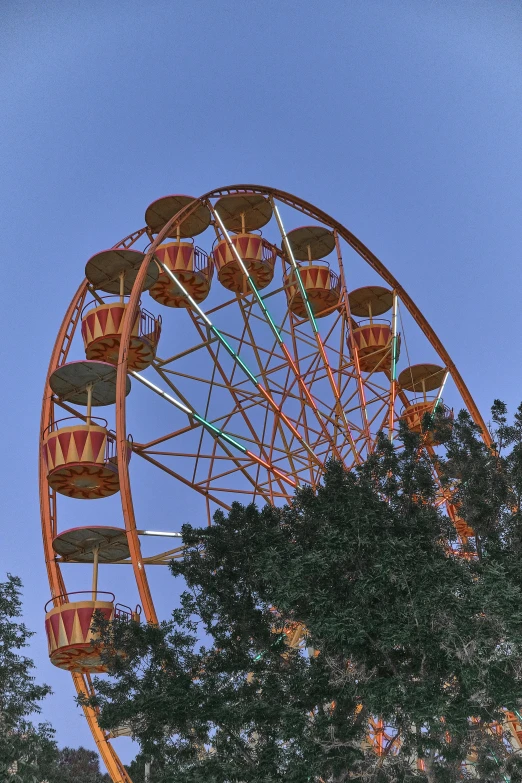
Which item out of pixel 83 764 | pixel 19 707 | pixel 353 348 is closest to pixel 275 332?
pixel 353 348

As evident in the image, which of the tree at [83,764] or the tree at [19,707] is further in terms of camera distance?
the tree at [83,764]

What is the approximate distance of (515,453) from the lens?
13.8 metres

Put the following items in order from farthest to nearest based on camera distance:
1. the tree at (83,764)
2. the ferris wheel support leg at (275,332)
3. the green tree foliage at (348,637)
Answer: the tree at (83,764)
the ferris wheel support leg at (275,332)
the green tree foliage at (348,637)

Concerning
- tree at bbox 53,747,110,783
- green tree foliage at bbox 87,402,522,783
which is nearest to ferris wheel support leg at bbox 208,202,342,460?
green tree foliage at bbox 87,402,522,783

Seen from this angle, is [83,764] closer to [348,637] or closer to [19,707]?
[19,707]

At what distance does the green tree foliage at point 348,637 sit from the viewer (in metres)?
11.9

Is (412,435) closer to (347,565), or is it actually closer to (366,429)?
(347,565)

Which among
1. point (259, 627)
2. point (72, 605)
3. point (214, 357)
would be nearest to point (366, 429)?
point (214, 357)

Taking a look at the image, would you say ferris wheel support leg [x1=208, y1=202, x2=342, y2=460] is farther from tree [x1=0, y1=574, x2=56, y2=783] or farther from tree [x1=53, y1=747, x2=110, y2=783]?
tree [x1=53, y1=747, x2=110, y2=783]

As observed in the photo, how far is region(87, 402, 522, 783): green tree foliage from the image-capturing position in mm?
11867

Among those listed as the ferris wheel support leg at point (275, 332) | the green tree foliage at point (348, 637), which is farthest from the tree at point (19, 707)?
the ferris wheel support leg at point (275, 332)

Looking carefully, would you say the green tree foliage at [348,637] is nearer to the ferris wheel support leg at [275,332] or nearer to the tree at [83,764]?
the ferris wheel support leg at [275,332]

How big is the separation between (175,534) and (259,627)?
5.97 meters

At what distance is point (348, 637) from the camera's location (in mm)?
12086
